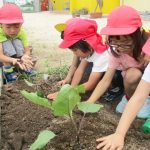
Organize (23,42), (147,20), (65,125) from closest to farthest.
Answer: (65,125)
(23,42)
(147,20)

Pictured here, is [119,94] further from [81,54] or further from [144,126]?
[144,126]

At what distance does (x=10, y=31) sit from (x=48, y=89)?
37.3 inches

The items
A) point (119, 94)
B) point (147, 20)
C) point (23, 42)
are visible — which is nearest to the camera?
point (119, 94)

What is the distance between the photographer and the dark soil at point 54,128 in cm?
204

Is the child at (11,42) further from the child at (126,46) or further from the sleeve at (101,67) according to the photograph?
the child at (126,46)

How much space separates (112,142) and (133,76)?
0.75 m

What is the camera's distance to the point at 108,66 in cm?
268

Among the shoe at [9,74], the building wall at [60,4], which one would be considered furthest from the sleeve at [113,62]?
the building wall at [60,4]

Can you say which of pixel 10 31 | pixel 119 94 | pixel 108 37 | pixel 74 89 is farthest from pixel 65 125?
pixel 10 31

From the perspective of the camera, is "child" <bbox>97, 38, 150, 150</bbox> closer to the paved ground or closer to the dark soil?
the dark soil

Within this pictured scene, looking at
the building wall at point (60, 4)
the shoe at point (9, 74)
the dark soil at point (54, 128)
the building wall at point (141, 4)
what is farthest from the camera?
the building wall at point (60, 4)

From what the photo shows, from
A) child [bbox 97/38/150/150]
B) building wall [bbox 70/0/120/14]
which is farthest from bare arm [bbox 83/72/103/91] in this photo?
building wall [bbox 70/0/120/14]

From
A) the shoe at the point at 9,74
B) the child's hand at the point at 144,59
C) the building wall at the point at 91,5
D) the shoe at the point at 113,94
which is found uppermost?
the child's hand at the point at 144,59

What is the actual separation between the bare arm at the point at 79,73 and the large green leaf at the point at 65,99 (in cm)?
119
